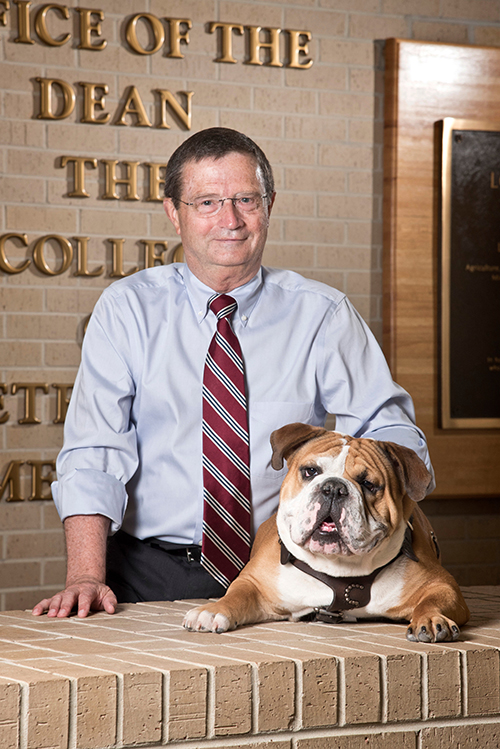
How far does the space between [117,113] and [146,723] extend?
2.61 metres

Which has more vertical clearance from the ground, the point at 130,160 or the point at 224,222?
the point at 130,160

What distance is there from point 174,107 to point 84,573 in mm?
2138

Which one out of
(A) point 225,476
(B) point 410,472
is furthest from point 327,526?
(A) point 225,476

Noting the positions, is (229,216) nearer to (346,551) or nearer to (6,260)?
(346,551)

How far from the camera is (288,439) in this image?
62.1 inches

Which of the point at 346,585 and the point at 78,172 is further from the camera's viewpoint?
the point at 78,172

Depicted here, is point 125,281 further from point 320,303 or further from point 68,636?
point 68,636

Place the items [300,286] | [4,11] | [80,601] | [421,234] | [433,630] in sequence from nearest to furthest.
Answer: [433,630] → [80,601] → [300,286] → [4,11] → [421,234]

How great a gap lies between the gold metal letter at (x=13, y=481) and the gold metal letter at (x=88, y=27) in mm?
1609

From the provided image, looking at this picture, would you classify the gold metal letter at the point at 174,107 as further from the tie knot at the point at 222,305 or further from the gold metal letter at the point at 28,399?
the tie knot at the point at 222,305

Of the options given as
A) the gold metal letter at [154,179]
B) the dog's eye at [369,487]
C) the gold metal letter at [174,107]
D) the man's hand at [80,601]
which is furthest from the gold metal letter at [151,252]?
the dog's eye at [369,487]

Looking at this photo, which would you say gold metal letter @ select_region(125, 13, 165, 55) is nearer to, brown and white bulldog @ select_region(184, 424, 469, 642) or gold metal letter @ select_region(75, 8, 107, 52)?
gold metal letter @ select_region(75, 8, 107, 52)

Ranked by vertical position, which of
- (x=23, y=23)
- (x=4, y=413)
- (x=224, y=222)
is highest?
(x=23, y=23)

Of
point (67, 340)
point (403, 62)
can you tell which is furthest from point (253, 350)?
point (403, 62)
